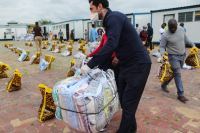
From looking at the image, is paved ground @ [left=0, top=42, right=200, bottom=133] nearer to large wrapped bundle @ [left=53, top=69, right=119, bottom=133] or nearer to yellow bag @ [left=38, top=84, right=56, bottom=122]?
yellow bag @ [left=38, top=84, right=56, bottom=122]

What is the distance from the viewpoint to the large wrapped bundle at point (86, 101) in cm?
290

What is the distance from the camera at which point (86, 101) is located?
9.46 feet

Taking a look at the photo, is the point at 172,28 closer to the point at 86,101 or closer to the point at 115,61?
the point at 115,61

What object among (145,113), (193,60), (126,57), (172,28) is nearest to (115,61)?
(126,57)

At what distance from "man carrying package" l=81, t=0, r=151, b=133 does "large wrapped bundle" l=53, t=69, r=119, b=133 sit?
0.19 meters

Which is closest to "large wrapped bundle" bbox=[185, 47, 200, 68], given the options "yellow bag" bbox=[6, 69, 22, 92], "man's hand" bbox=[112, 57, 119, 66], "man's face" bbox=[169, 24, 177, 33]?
"man's face" bbox=[169, 24, 177, 33]

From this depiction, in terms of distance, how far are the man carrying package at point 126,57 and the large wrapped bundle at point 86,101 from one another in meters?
0.19

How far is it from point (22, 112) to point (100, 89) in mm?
2598

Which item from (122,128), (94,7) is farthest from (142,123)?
(94,7)

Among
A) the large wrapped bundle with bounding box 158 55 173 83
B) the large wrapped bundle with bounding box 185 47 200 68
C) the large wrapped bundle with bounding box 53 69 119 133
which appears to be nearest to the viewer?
the large wrapped bundle with bounding box 53 69 119 133

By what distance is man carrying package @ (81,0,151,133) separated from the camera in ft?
9.84

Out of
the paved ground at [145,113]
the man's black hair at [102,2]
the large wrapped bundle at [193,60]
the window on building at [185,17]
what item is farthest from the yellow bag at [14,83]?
the window on building at [185,17]

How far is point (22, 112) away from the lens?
16.4 feet

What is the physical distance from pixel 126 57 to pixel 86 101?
801 mm
